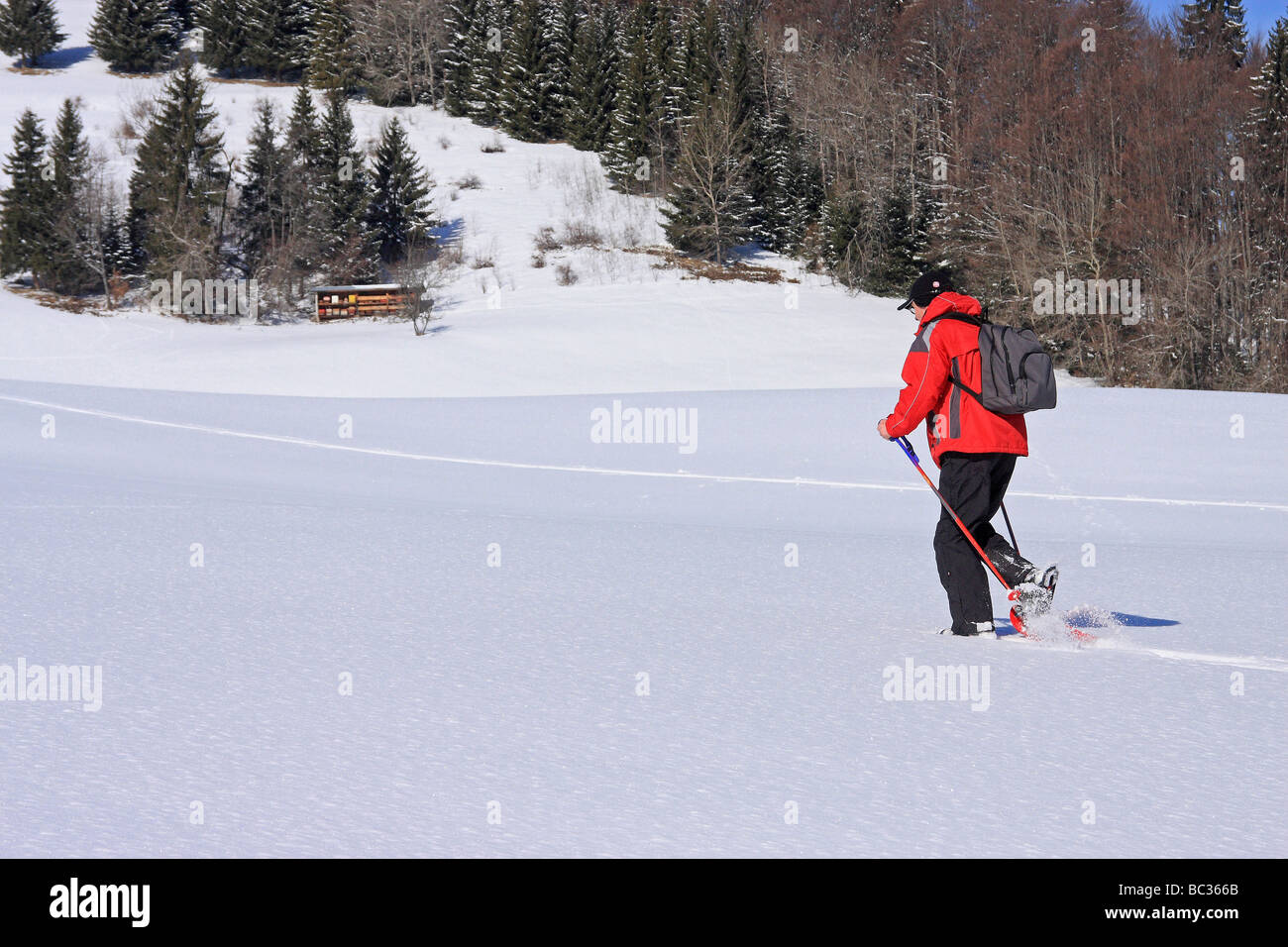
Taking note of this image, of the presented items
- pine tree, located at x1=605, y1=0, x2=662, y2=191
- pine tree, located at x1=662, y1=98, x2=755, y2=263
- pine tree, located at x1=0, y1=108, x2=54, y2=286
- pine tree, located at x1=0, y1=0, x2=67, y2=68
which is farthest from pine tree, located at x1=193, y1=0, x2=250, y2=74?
pine tree, located at x1=662, y1=98, x2=755, y2=263

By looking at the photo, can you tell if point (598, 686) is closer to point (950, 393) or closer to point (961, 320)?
point (950, 393)

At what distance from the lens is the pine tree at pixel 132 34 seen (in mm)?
63531

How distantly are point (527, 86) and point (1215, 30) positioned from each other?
1281 inches

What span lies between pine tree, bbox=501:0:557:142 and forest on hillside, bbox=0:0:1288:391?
0.12 metres

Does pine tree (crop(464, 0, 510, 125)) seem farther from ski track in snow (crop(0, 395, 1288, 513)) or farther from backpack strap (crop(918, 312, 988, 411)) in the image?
backpack strap (crop(918, 312, 988, 411))

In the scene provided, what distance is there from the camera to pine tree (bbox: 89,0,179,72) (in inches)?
2501

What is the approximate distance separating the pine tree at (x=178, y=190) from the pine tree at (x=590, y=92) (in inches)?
676

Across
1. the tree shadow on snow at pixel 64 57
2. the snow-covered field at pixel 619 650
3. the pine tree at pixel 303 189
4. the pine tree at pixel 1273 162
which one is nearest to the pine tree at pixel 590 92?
the pine tree at pixel 303 189

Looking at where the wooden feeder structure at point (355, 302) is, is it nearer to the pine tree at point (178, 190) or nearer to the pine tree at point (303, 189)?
the pine tree at point (303, 189)

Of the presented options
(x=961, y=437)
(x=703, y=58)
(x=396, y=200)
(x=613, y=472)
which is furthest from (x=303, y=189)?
(x=961, y=437)

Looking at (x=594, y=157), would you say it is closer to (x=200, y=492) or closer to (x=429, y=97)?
(x=429, y=97)

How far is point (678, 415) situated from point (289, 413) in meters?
6.82

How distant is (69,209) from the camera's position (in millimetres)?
44312

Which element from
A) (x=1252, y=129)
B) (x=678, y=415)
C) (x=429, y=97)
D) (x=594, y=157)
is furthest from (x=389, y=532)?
(x=429, y=97)
